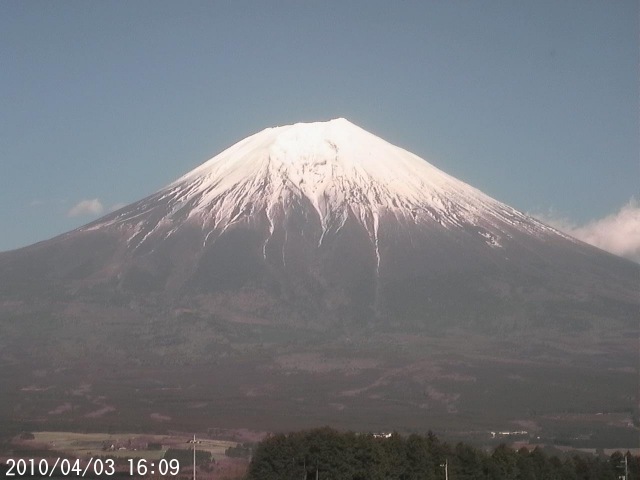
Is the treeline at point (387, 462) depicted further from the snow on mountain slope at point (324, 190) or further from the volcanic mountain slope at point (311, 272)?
the snow on mountain slope at point (324, 190)

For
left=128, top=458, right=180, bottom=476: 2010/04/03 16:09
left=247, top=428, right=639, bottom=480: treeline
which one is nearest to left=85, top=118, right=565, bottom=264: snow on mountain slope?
left=247, top=428, right=639, bottom=480: treeline

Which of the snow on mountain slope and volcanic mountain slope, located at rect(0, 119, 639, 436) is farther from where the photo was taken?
the snow on mountain slope

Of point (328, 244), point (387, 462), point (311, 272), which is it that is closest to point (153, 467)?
point (387, 462)

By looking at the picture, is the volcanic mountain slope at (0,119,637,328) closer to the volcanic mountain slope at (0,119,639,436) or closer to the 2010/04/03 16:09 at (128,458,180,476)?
the volcanic mountain slope at (0,119,639,436)

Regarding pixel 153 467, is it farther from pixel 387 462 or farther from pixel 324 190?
pixel 324 190

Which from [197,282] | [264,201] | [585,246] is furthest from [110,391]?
[585,246]

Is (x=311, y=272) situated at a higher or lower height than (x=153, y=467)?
higher
